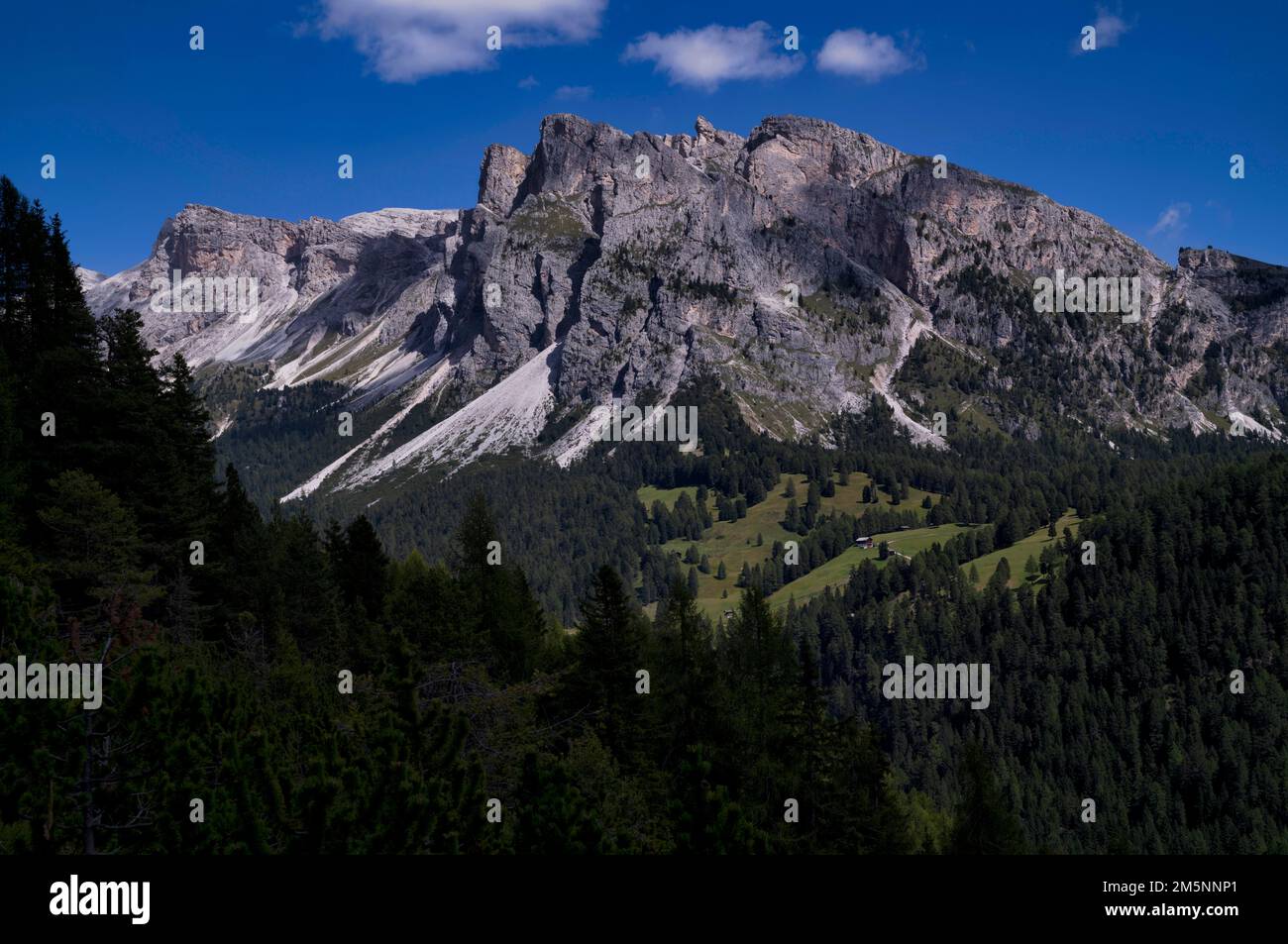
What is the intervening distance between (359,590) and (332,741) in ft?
147

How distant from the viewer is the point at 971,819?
65375 millimetres

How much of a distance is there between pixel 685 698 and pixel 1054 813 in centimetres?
12656

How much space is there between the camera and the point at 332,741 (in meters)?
23.9

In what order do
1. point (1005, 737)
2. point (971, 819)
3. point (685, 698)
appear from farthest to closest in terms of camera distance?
point (1005, 737)
point (971, 819)
point (685, 698)
